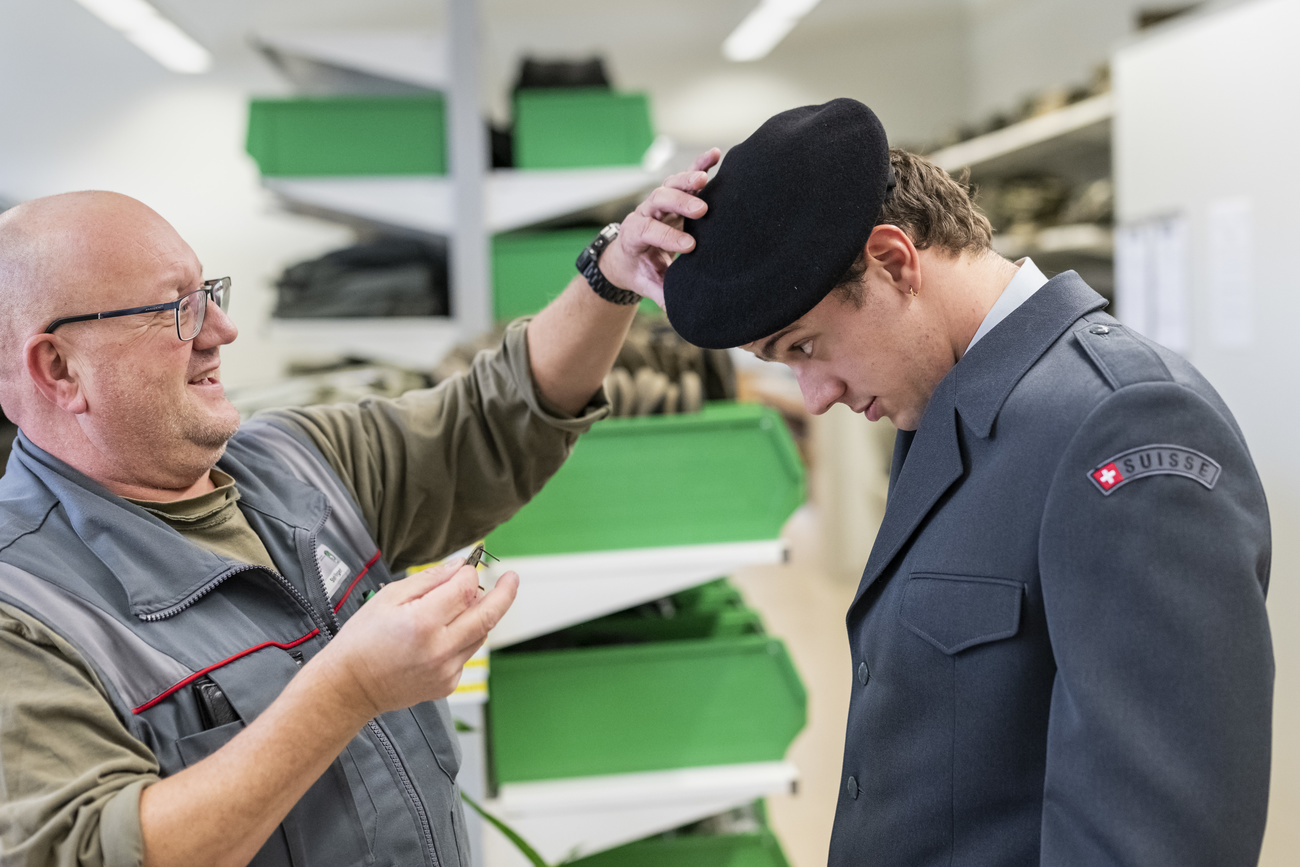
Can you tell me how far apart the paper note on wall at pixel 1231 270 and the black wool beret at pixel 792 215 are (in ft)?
8.81

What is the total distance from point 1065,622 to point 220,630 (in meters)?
0.98

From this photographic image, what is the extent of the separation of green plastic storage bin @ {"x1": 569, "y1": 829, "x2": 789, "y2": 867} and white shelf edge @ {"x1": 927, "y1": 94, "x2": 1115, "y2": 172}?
268cm

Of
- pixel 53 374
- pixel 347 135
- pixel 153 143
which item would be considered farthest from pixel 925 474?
pixel 153 143

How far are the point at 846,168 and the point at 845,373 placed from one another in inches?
10.2

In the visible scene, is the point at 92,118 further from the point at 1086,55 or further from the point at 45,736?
the point at 1086,55

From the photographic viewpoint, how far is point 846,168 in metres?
1.09

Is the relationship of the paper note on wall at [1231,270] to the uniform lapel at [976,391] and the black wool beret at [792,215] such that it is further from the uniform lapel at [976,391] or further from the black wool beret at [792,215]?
the black wool beret at [792,215]

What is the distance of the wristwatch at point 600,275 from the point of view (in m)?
1.64

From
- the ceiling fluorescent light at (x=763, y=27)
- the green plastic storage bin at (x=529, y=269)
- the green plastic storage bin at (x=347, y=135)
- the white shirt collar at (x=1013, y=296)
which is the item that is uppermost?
the ceiling fluorescent light at (x=763, y=27)

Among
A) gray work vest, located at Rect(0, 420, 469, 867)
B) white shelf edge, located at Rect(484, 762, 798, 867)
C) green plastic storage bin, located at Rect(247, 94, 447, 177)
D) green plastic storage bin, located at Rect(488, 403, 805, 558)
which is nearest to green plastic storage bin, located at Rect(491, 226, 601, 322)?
green plastic storage bin, located at Rect(247, 94, 447, 177)

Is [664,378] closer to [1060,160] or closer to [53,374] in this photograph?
[53,374]

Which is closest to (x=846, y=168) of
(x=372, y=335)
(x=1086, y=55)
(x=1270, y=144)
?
(x=1270, y=144)

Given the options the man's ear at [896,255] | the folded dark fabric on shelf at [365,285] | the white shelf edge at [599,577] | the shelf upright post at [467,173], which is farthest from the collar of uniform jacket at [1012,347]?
the folded dark fabric on shelf at [365,285]

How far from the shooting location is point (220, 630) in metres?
1.24
